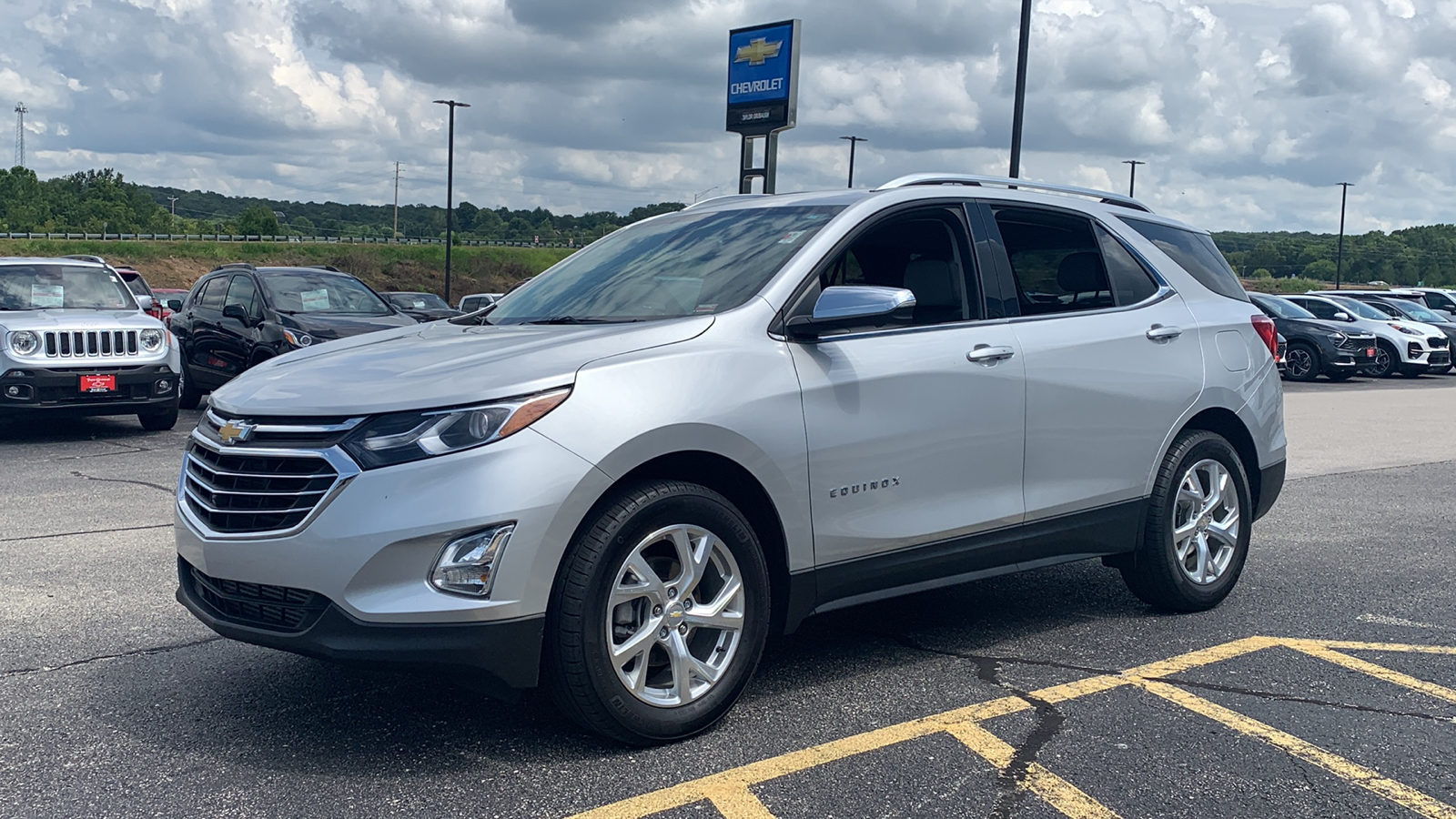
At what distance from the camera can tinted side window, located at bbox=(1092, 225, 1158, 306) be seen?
5320 mm

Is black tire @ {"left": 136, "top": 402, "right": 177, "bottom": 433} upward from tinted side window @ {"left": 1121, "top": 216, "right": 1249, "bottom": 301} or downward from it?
downward

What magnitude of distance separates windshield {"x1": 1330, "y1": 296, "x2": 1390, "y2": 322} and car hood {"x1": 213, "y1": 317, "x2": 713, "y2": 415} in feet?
84.9

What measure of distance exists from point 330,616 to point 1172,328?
3.73 m

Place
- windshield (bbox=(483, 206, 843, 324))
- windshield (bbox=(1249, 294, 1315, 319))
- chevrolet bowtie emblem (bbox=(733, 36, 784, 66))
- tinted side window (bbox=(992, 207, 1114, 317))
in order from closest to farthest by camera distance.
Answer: windshield (bbox=(483, 206, 843, 324)) → tinted side window (bbox=(992, 207, 1114, 317)) → chevrolet bowtie emblem (bbox=(733, 36, 784, 66)) → windshield (bbox=(1249, 294, 1315, 319))

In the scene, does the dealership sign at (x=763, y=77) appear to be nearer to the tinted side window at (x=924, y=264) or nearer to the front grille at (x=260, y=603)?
the tinted side window at (x=924, y=264)

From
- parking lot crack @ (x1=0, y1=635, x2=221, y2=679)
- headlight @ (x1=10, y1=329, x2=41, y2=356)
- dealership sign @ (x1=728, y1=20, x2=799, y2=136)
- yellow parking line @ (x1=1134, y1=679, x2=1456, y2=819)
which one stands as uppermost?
dealership sign @ (x1=728, y1=20, x2=799, y2=136)

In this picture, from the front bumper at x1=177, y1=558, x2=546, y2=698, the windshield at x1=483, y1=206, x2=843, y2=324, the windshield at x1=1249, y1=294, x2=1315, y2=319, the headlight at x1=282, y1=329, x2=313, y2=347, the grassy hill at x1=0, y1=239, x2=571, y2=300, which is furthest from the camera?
the grassy hill at x1=0, y1=239, x2=571, y2=300

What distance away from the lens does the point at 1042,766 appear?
3.61 metres

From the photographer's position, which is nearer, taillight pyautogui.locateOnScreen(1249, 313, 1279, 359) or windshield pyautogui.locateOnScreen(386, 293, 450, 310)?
taillight pyautogui.locateOnScreen(1249, 313, 1279, 359)

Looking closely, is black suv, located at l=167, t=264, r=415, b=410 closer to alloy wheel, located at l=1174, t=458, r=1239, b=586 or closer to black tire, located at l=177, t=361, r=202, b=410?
black tire, located at l=177, t=361, r=202, b=410

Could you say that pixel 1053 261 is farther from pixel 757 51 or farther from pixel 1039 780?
pixel 757 51

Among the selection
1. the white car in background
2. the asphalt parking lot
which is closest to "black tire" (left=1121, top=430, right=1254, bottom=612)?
the asphalt parking lot

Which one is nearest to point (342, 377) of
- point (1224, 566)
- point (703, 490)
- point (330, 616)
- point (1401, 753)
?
point (330, 616)

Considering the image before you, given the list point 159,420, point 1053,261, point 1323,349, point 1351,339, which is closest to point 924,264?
point 1053,261
